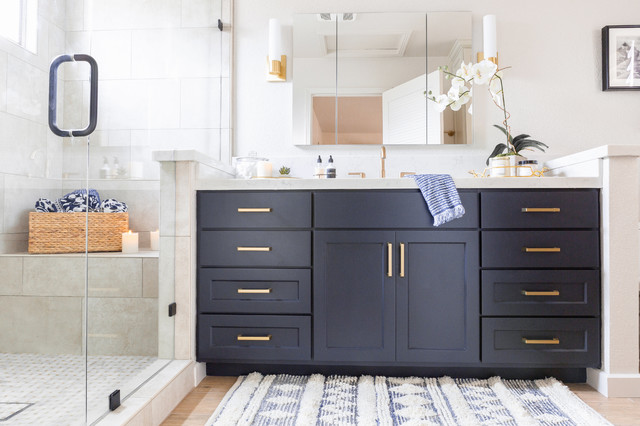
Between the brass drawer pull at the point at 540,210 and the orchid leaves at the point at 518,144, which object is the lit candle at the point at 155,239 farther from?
the orchid leaves at the point at 518,144

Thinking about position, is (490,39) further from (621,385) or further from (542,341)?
(621,385)

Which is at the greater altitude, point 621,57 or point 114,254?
point 621,57

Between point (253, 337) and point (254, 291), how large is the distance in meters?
0.20

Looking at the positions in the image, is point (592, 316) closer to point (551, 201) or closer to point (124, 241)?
point (551, 201)

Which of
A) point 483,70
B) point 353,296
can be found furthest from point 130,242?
point 483,70

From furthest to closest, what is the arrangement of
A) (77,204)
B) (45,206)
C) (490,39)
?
(490,39) < (77,204) < (45,206)

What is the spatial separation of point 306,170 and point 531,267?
4.15 feet

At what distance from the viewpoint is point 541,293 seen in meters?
1.84

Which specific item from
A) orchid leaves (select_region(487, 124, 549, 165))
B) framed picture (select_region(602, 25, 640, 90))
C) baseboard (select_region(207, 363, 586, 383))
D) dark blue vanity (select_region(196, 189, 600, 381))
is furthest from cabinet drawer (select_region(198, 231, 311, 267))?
framed picture (select_region(602, 25, 640, 90))

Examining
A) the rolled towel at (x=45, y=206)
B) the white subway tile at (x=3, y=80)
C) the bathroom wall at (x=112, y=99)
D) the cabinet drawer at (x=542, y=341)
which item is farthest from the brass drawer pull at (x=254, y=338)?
the white subway tile at (x=3, y=80)

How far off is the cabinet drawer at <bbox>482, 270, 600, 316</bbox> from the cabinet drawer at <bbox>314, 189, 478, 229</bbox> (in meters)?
0.27

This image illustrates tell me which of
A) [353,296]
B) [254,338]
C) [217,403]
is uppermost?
[353,296]

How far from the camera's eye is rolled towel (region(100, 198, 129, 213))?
4.33ft

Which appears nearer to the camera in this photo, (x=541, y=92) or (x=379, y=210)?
(x=379, y=210)
